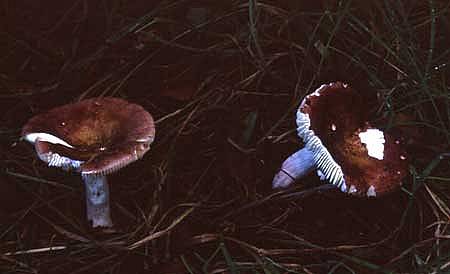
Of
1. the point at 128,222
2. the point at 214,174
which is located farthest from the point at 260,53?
the point at 128,222

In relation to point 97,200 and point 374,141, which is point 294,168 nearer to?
point 374,141

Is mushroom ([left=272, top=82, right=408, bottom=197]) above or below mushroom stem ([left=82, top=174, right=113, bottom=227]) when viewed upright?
above

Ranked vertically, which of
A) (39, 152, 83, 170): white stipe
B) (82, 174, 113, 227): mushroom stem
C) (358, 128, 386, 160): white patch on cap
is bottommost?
(82, 174, 113, 227): mushroom stem

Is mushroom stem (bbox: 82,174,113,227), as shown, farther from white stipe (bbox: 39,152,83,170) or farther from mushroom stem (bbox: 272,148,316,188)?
mushroom stem (bbox: 272,148,316,188)

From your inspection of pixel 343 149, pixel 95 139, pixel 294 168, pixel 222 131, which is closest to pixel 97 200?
pixel 95 139

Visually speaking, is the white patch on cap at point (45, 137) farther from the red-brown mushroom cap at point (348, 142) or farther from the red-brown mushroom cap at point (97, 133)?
the red-brown mushroom cap at point (348, 142)

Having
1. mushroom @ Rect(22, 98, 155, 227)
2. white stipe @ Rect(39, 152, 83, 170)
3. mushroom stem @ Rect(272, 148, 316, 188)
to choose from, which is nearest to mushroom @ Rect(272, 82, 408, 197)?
mushroom stem @ Rect(272, 148, 316, 188)

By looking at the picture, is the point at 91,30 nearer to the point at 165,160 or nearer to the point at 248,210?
the point at 165,160
